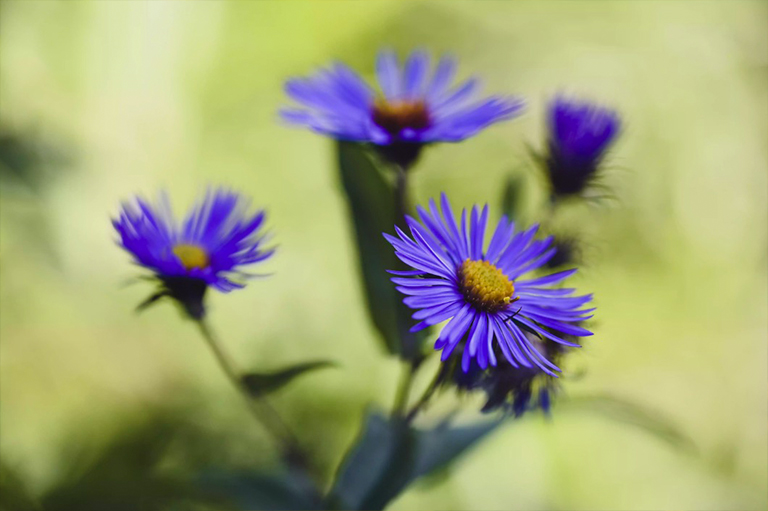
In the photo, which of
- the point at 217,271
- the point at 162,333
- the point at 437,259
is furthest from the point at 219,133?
the point at 437,259

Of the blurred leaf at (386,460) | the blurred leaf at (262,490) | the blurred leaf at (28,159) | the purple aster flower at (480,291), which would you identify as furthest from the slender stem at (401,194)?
the blurred leaf at (28,159)

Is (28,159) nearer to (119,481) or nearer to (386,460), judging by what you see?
(119,481)

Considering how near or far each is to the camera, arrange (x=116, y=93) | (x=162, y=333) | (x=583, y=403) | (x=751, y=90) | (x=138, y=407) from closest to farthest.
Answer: (x=583, y=403) → (x=138, y=407) → (x=162, y=333) → (x=116, y=93) → (x=751, y=90)

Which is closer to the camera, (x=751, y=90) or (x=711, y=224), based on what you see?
(x=711, y=224)

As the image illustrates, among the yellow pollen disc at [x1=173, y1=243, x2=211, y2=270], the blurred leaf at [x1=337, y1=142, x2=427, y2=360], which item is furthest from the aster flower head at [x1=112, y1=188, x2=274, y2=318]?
the blurred leaf at [x1=337, y1=142, x2=427, y2=360]

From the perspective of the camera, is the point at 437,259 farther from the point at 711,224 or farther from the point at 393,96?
the point at 711,224

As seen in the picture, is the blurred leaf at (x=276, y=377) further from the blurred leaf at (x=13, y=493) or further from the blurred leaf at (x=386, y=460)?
the blurred leaf at (x=13, y=493)
